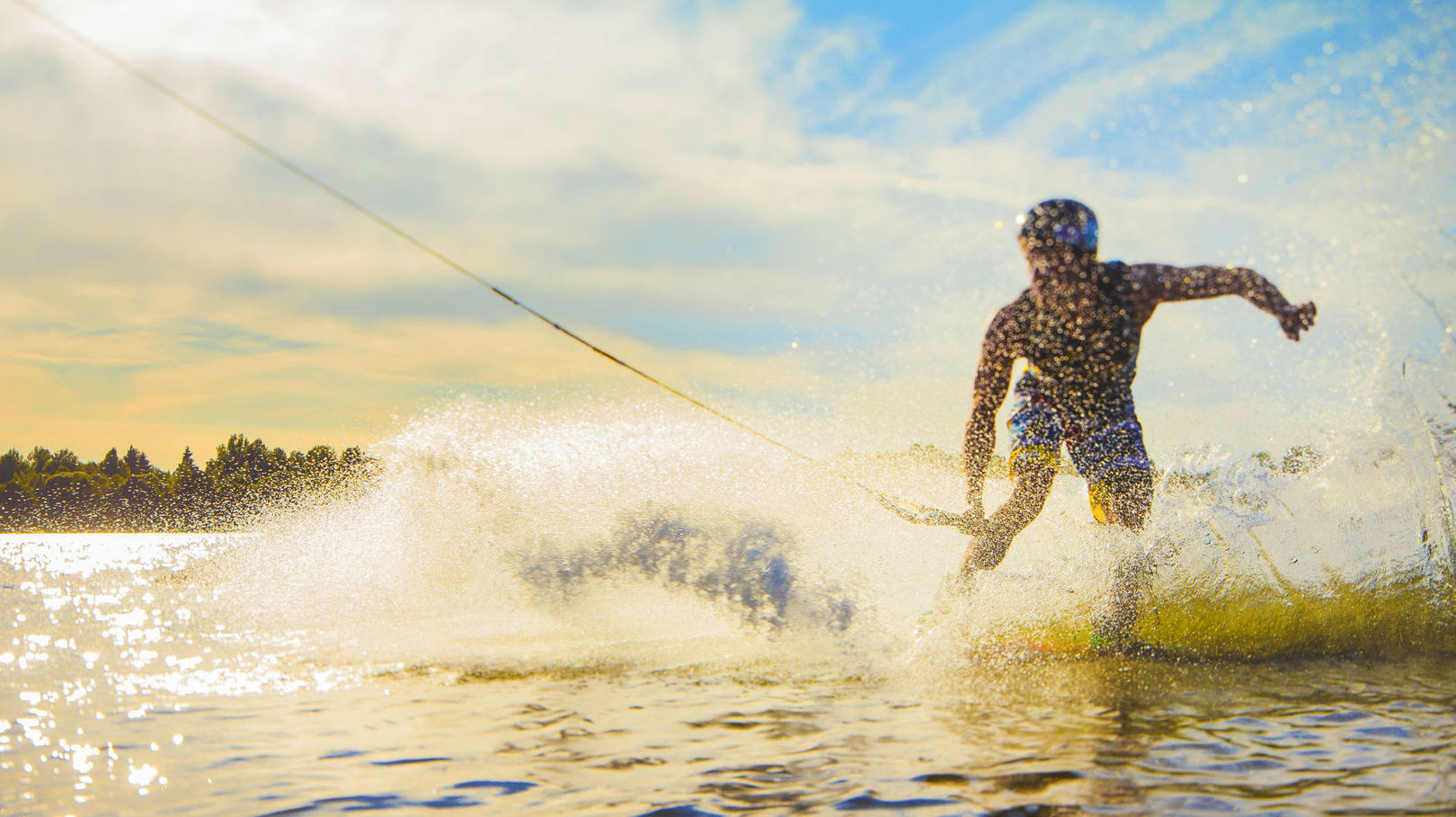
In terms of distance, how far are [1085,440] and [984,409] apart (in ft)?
1.86

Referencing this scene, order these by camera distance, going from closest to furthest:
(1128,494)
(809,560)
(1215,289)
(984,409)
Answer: (1215,289), (1128,494), (984,409), (809,560)

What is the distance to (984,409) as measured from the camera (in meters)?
5.24

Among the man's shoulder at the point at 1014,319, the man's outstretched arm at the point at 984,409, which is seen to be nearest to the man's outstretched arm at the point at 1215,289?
the man's shoulder at the point at 1014,319

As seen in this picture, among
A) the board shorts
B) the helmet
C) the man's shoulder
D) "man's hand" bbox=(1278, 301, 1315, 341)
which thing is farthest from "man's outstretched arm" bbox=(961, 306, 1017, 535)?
"man's hand" bbox=(1278, 301, 1315, 341)

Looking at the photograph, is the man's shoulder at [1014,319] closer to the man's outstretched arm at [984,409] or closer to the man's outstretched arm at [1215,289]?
the man's outstretched arm at [984,409]

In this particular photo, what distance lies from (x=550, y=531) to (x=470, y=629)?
3.79ft

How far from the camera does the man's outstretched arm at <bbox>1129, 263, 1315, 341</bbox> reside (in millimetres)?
4566

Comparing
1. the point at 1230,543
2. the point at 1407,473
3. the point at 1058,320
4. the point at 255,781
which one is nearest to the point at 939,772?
the point at 255,781

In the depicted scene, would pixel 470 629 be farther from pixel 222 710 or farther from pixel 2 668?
pixel 2 668

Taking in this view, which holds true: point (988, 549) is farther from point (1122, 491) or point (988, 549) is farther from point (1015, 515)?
point (1122, 491)

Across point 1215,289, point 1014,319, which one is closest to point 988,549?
point 1014,319

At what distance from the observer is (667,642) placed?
591cm

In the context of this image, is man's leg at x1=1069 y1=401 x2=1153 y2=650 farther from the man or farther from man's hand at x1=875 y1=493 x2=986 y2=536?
man's hand at x1=875 y1=493 x2=986 y2=536

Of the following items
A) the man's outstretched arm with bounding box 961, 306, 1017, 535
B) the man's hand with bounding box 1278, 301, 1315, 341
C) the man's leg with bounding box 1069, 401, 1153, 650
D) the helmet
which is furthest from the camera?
the man's outstretched arm with bounding box 961, 306, 1017, 535
